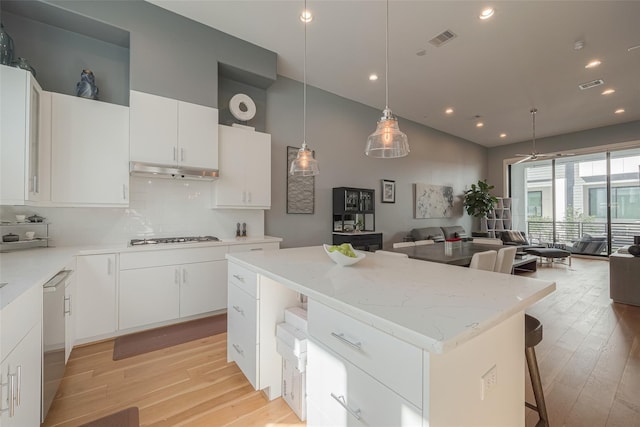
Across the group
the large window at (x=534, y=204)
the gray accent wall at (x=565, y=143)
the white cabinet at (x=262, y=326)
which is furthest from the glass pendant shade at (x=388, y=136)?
the large window at (x=534, y=204)

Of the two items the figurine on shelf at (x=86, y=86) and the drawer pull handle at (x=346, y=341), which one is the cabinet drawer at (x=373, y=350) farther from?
the figurine on shelf at (x=86, y=86)

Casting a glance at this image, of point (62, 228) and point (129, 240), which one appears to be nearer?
point (62, 228)

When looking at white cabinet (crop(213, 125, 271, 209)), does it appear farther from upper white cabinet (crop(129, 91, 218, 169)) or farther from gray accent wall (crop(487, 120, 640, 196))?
gray accent wall (crop(487, 120, 640, 196))

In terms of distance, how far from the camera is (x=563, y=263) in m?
6.45

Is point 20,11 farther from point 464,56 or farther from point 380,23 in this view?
point 464,56

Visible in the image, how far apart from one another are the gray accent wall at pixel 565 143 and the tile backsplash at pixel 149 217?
8022 millimetres

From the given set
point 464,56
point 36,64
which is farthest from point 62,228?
point 464,56

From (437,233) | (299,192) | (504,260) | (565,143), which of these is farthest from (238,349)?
(565,143)

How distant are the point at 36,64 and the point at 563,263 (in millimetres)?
9814

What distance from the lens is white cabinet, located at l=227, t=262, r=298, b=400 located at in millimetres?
1712

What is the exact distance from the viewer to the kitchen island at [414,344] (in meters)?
0.81

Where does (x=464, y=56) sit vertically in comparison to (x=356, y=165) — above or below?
above

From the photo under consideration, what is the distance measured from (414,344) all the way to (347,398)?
1.58ft

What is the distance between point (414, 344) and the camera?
79 centimetres
